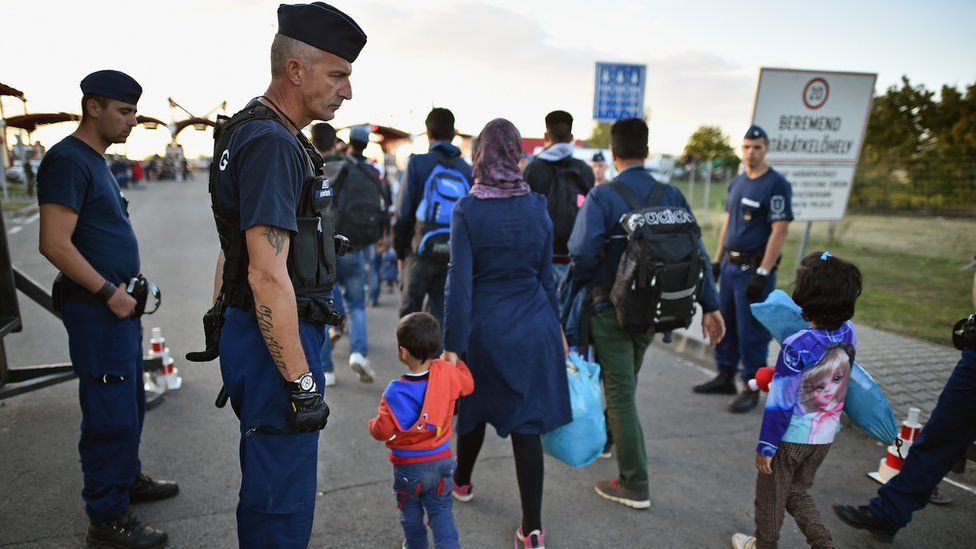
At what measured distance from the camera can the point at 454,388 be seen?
8.81ft

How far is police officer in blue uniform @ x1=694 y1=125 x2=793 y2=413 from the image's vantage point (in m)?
4.78

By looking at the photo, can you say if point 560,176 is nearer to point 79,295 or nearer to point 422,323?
point 422,323

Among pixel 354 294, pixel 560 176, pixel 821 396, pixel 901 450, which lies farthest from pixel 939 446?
pixel 354 294

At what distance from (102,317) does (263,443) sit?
4.91 feet

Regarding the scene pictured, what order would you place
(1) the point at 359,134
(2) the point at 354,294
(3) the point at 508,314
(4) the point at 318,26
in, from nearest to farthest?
(4) the point at 318,26, (3) the point at 508,314, (2) the point at 354,294, (1) the point at 359,134

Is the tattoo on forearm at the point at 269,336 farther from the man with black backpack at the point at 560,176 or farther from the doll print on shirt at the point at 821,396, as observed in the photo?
the man with black backpack at the point at 560,176

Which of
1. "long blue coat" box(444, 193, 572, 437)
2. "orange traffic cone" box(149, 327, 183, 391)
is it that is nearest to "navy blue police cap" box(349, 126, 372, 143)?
"orange traffic cone" box(149, 327, 183, 391)

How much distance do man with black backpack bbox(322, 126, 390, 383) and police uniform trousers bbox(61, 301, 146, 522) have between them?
231 centimetres

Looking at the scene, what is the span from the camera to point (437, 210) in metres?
4.34

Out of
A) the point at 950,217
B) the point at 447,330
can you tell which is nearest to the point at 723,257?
the point at 447,330

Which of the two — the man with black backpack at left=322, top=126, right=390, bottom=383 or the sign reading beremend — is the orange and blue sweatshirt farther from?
the sign reading beremend

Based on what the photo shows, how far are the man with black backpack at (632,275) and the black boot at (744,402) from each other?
5.58ft

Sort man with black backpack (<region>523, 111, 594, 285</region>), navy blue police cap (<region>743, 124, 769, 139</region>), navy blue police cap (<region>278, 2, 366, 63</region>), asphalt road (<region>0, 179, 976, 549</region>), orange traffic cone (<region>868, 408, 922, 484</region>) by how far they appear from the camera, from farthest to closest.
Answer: navy blue police cap (<region>743, 124, 769, 139</region>) < man with black backpack (<region>523, 111, 594, 285</region>) < orange traffic cone (<region>868, 408, 922, 484</region>) < asphalt road (<region>0, 179, 976, 549</region>) < navy blue police cap (<region>278, 2, 366, 63</region>)

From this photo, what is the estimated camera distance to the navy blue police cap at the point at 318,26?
6.27ft
